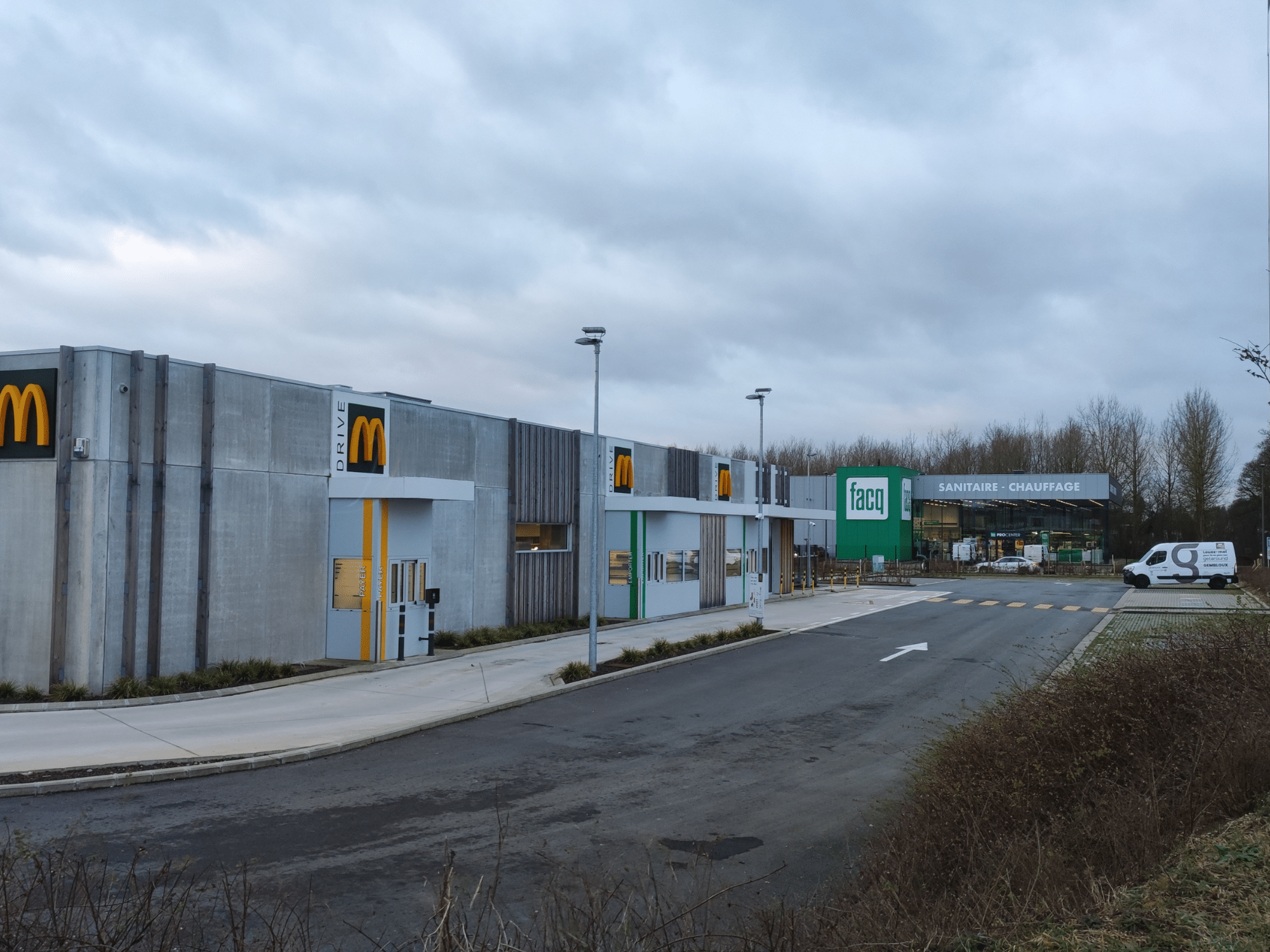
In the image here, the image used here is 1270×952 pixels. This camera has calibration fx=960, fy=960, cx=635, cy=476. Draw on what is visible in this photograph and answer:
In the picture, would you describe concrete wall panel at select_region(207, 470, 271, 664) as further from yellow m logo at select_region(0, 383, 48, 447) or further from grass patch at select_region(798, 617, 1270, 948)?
grass patch at select_region(798, 617, 1270, 948)

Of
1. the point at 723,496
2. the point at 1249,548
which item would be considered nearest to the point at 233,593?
the point at 723,496

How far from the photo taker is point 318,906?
7.20 m

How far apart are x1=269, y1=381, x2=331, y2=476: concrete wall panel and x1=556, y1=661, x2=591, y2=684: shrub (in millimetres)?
6633

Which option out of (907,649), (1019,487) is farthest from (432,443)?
(1019,487)

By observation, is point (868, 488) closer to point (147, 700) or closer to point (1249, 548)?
point (1249, 548)

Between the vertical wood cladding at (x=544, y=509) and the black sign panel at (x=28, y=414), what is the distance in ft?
37.4

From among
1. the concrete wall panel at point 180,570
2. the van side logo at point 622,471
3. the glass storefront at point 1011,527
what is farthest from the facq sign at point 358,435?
the glass storefront at point 1011,527

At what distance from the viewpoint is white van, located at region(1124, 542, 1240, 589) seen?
44938mm

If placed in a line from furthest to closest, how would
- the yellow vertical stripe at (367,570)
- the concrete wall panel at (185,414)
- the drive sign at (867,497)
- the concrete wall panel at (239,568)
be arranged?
the drive sign at (867,497), the yellow vertical stripe at (367,570), the concrete wall panel at (239,568), the concrete wall panel at (185,414)

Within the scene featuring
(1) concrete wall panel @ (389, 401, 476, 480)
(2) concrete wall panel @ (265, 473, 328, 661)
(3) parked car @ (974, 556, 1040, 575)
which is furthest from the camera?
(3) parked car @ (974, 556, 1040, 575)

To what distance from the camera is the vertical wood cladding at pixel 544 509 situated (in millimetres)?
25547

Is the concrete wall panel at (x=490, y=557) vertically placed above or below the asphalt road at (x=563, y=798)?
above

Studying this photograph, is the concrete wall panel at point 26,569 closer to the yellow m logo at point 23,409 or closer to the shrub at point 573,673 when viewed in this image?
the yellow m logo at point 23,409

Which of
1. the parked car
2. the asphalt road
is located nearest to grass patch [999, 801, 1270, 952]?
the asphalt road
